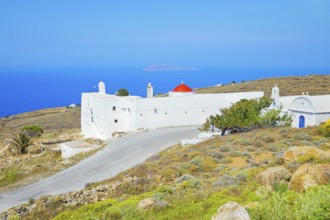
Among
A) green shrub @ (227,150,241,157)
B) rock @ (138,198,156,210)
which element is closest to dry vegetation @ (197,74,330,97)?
green shrub @ (227,150,241,157)

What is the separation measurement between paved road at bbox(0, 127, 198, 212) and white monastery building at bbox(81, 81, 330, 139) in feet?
4.49

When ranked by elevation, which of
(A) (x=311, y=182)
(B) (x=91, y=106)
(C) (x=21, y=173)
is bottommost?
(C) (x=21, y=173)

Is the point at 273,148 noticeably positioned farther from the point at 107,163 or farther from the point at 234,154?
→ the point at 107,163

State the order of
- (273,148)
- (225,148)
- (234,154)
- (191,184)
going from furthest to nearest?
(225,148) < (273,148) < (234,154) < (191,184)

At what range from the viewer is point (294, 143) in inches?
809

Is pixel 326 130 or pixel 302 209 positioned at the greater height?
pixel 326 130

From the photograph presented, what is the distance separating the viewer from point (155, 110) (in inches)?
1294

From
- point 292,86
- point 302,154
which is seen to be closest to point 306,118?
point 302,154

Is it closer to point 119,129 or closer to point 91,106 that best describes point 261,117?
point 119,129

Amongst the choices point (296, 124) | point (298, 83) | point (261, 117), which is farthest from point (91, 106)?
point (298, 83)

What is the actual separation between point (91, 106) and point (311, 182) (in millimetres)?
26599

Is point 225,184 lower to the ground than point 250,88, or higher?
lower

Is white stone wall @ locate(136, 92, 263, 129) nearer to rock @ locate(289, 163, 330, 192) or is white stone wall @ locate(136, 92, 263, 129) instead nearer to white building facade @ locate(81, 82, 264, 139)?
white building facade @ locate(81, 82, 264, 139)

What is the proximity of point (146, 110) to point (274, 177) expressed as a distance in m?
22.0
